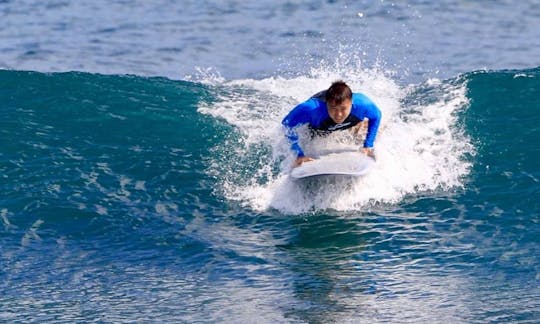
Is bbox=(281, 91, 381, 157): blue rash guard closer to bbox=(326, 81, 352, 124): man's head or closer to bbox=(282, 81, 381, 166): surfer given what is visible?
bbox=(282, 81, 381, 166): surfer

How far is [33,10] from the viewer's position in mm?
22109

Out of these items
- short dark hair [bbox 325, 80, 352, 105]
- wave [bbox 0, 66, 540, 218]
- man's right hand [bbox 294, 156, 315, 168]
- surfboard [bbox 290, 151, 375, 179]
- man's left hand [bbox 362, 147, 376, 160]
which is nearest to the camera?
short dark hair [bbox 325, 80, 352, 105]

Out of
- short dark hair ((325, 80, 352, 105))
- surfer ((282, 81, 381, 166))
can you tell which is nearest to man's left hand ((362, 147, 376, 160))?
surfer ((282, 81, 381, 166))

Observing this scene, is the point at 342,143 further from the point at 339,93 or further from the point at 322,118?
the point at 339,93

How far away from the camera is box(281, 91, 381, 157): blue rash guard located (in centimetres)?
1095

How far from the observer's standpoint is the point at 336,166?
11.0 m

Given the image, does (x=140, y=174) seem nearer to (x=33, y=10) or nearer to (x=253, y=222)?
(x=253, y=222)

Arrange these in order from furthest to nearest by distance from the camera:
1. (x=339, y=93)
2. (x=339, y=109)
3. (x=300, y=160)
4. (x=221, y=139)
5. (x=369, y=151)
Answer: (x=221, y=139) < (x=369, y=151) < (x=300, y=160) < (x=339, y=109) < (x=339, y=93)

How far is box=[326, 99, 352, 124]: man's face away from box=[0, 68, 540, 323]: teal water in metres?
0.81

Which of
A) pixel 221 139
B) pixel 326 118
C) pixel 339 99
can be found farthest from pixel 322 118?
pixel 221 139

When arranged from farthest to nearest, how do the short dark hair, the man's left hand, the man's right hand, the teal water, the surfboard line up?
the man's left hand → the man's right hand → the surfboard → the short dark hair → the teal water

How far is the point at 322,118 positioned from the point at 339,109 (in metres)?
0.54

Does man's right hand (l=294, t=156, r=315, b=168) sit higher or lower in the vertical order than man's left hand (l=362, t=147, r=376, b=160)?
lower

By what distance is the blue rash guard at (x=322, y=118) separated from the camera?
1095cm
